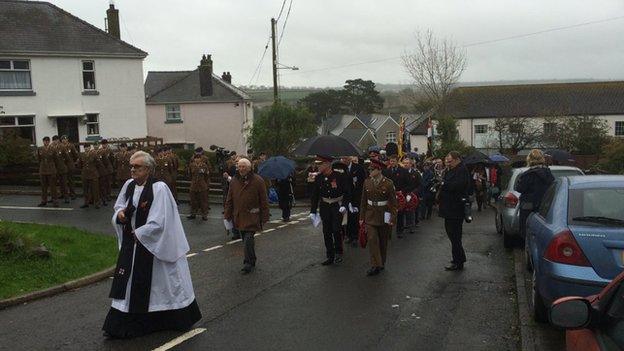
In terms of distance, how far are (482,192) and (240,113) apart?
31.6 m

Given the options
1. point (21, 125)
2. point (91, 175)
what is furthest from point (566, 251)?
point (21, 125)

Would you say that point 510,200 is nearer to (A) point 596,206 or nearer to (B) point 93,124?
(A) point 596,206

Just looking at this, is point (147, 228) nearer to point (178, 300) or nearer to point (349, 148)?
point (178, 300)

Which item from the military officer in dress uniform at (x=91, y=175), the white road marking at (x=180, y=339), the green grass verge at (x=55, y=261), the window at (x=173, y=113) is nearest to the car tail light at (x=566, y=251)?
the white road marking at (x=180, y=339)

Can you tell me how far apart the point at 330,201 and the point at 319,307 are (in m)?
3.10

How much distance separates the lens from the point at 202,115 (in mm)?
50188

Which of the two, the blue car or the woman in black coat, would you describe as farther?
the woman in black coat

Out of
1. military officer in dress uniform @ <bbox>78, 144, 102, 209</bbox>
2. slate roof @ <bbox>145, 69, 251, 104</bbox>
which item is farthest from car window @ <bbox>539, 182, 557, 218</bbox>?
slate roof @ <bbox>145, 69, 251, 104</bbox>

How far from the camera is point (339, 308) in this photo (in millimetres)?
7598

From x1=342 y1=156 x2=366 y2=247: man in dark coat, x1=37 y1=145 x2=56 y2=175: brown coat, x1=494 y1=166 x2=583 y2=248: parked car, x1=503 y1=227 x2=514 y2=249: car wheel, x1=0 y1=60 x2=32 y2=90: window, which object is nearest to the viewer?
x1=494 y1=166 x2=583 y2=248: parked car

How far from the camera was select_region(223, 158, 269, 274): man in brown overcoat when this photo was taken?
31.7ft

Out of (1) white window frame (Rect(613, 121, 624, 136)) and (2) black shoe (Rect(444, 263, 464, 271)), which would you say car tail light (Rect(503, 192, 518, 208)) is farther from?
(1) white window frame (Rect(613, 121, 624, 136))

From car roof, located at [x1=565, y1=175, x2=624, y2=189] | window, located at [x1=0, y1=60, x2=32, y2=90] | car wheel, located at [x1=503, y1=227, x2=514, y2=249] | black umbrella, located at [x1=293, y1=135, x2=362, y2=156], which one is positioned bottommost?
car wheel, located at [x1=503, y1=227, x2=514, y2=249]

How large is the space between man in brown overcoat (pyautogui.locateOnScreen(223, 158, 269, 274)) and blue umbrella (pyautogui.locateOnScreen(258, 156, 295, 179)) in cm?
677
